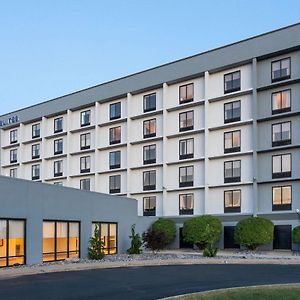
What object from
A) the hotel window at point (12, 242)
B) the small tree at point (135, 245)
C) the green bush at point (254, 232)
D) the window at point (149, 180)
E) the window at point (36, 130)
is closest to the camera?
the hotel window at point (12, 242)

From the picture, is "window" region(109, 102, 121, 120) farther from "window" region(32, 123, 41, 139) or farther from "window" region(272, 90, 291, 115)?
"window" region(272, 90, 291, 115)

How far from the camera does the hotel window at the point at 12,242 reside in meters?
24.8

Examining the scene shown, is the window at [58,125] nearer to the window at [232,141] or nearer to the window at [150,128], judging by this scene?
the window at [150,128]

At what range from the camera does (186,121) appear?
4922 cm

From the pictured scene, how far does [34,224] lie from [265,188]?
23324 millimetres

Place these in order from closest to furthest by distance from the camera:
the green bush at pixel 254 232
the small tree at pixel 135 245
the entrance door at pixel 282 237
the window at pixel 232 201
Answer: the small tree at pixel 135 245 → the green bush at pixel 254 232 → the entrance door at pixel 282 237 → the window at pixel 232 201

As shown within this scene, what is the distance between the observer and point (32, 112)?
6419 cm

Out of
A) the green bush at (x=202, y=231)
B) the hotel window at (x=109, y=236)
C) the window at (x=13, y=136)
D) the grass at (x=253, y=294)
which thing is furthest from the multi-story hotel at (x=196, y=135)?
the grass at (x=253, y=294)

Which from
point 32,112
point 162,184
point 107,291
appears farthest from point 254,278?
point 32,112

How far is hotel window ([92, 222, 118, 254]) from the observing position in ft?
113

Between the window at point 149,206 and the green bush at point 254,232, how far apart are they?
40.0 feet

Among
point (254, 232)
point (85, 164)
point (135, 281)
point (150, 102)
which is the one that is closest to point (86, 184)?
point (85, 164)

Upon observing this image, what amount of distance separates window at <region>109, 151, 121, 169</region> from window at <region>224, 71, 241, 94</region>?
A: 14845 millimetres

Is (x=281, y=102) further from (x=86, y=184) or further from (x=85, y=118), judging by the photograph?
(x=86, y=184)
